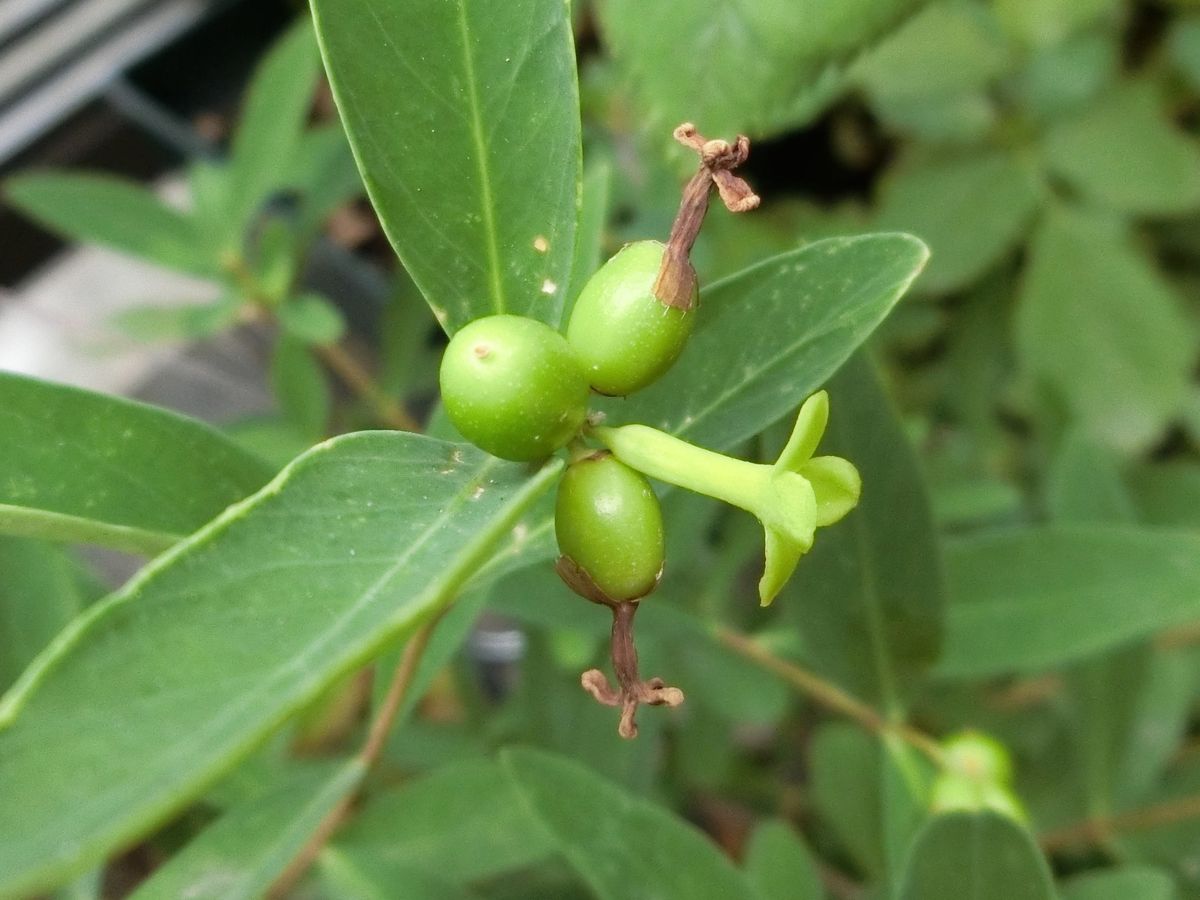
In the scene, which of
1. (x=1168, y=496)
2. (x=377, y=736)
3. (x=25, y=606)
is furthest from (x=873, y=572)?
(x=1168, y=496)

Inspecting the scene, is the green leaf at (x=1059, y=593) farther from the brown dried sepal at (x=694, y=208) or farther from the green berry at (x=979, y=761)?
the brown dried sepal at (x=694, y=208)

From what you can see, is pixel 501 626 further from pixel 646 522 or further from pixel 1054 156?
pixel 646 522

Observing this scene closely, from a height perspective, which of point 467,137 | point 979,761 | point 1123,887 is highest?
point 467,137

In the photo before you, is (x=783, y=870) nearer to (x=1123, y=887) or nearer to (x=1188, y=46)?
(x=1123, y=887)

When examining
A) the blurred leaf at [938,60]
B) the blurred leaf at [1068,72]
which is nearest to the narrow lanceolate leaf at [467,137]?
the blurred leaf at [938,60]

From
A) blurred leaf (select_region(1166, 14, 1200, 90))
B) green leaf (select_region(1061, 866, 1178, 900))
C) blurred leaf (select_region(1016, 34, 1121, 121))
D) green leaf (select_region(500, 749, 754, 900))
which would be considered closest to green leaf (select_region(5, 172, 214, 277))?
green leaf (select_region(500, 749, 754, 900))
